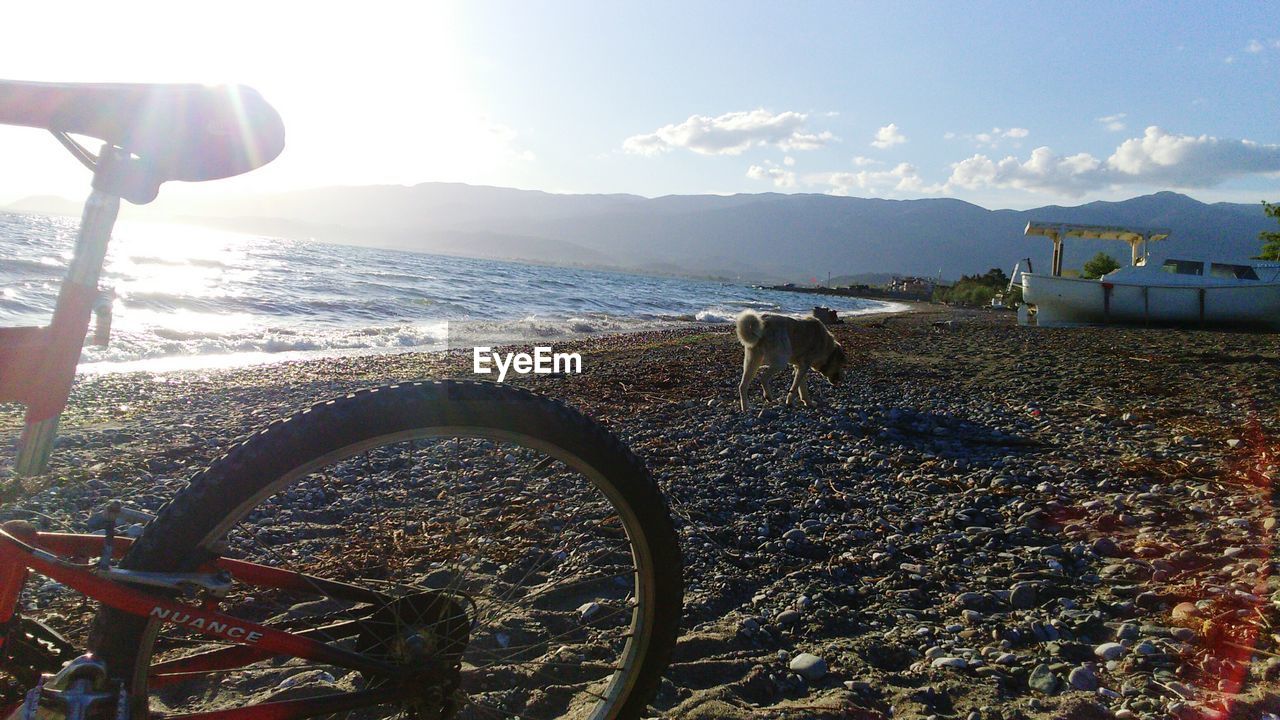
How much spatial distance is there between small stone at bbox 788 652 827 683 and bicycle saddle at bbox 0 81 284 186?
8.82 feet

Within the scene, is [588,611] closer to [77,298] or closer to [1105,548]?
[77,298]

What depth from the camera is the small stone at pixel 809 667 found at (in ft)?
8.87

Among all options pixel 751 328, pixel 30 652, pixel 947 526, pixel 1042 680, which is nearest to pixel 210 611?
pixel 30 652

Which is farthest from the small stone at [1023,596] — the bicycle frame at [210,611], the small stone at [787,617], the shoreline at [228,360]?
the shoreline at [228,360]

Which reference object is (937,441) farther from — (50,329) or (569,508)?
(50,329)

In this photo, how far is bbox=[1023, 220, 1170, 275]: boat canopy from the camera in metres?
20.6

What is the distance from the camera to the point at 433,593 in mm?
1928

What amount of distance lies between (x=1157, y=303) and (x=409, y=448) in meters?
23.4

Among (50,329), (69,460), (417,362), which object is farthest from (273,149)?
(417,362)

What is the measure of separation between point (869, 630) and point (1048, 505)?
2.05 meters

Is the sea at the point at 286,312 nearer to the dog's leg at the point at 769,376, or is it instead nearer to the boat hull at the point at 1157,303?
the dog's leg at the point at 769,376

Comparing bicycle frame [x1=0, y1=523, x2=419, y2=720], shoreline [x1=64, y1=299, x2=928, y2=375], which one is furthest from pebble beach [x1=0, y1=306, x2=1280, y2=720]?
shoreline [x1=64, y1=299, x2=928, y2=375]

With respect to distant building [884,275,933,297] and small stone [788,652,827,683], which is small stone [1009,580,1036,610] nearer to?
small stone [788,652,827,683]

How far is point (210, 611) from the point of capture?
1.62 m
